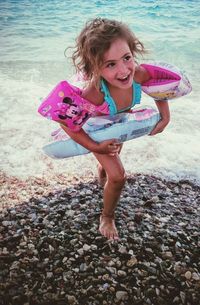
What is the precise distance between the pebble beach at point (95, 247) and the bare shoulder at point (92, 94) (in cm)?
116

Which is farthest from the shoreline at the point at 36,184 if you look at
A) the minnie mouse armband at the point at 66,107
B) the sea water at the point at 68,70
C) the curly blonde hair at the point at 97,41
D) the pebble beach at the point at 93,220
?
the curly blonde hair at the point at 97,41

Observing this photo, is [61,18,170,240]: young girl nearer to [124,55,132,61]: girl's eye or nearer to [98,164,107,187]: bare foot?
[124,55,132,61]: girl's eye

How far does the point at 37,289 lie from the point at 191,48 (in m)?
9.91

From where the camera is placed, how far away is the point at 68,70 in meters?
9.19

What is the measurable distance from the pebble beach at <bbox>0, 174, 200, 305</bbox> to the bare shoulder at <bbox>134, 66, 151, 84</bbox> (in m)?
1.25

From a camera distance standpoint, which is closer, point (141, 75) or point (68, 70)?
point (141, 75)

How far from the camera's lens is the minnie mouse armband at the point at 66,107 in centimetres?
253

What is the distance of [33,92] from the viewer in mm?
7262

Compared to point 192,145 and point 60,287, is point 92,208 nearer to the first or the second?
point 60,287

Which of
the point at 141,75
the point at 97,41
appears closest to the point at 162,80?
the point at 141,75

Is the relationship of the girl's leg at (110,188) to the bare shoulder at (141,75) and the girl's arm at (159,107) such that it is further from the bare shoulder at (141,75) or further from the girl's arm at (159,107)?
the bare shoulder at (141,75)

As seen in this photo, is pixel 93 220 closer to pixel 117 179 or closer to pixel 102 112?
pixel 117 179

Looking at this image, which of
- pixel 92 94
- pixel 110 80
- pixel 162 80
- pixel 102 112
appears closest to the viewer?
pixel 110 80

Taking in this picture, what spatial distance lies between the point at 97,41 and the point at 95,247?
5.46ft
